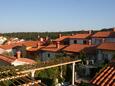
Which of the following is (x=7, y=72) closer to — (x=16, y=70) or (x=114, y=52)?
(x=16, y=70)

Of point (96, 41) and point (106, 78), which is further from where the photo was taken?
point (96, 41)

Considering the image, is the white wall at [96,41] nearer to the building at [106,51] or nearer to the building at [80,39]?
the building at [80,39]


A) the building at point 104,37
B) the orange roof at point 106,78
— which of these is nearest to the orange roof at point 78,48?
the building at point 104,37

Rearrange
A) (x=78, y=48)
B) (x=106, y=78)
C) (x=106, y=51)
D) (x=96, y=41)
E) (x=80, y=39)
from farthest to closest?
(x=80, y=39), (x=96, y=41), (x=78, y=48), (x=106, y=51), (x=106, y=78)

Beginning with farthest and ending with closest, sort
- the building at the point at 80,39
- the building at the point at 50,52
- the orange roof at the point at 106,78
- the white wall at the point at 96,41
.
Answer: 1. the building at the point at 80,39
2. the white wall at the point at 96,41
3. the building at the point at 50,52
4. the orange roof at the point at 106,78

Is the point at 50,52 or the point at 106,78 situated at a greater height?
the point at 106,78

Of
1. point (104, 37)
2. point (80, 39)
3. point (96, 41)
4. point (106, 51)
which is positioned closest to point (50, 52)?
point (96, 41)

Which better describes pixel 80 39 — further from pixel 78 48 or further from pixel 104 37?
pixel 78 48

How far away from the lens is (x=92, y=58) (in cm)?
4047

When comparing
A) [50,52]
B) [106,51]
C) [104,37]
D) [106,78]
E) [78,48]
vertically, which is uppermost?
[106,78]

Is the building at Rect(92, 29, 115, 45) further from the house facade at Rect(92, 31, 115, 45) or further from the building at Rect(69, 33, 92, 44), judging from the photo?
the building at Rect(69, 33, 92, 44)

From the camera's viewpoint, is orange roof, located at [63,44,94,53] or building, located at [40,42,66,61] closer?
orange roof, located at [63,44,94,53]

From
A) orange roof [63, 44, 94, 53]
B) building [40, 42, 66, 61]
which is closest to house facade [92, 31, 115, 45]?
orange roof [63, 44, 94, 53]

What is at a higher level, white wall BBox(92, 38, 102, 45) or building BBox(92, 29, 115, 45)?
building BBox(92, 29, 115, 45)
